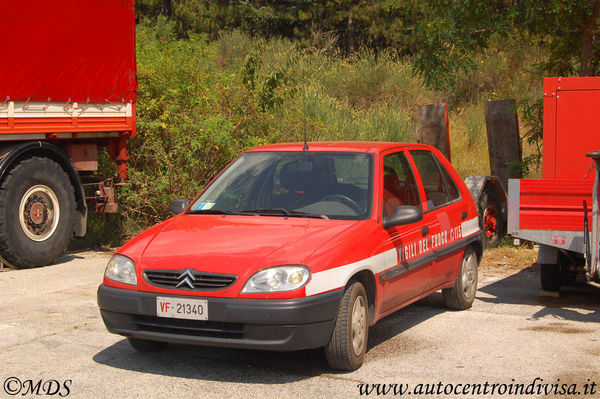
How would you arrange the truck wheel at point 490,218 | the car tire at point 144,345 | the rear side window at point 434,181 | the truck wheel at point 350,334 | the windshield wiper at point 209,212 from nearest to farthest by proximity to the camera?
the truck wheel at point 350,334 → the car tire at point 144,345 → the windshield wiper at point 209,212 → the rear side window at point 434,181 → the truck wheel at point 490,218

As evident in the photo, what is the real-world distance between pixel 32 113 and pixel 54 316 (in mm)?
3752

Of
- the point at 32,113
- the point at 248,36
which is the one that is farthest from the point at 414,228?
the point at 248,36

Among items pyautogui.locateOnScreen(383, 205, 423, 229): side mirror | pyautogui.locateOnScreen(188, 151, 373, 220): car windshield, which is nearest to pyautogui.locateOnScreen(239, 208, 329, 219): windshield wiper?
pyautogui.locateOnScreen(188, 151, 373, 220): car windshield

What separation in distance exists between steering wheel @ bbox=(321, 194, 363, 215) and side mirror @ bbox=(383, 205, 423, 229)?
0.74ft

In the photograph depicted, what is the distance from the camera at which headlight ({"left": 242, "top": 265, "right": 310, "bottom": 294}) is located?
5.47 meters

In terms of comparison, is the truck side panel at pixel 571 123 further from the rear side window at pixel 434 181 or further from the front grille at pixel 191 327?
the front grille at pixel 191 327

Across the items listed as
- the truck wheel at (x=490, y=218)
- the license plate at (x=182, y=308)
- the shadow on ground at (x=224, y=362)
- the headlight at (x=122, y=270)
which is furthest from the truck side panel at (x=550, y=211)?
the truck wheel at (x=490, y=218)

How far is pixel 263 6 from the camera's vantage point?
32844 millimetres

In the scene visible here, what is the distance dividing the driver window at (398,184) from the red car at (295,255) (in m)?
0.01

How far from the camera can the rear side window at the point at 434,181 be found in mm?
7594

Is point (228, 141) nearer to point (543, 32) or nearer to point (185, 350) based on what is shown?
point (543, 32)

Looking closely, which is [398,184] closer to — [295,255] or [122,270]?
[295,255]

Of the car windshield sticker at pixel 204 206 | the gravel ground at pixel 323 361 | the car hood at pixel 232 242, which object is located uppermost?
the car windshield sticker at pixel 204 206

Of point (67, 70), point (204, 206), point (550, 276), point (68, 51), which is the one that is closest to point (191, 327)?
point (204, 206)
